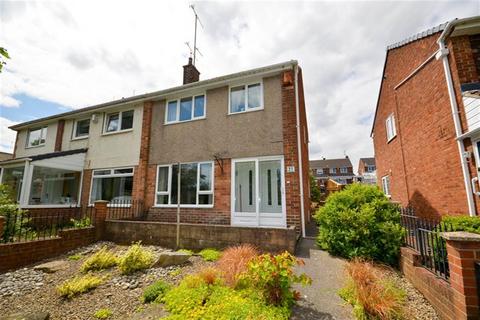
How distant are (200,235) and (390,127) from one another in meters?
12.4

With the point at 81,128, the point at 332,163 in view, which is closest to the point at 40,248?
the point at 81,128

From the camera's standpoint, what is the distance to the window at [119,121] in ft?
38.1

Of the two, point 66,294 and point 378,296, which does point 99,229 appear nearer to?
point 66,294

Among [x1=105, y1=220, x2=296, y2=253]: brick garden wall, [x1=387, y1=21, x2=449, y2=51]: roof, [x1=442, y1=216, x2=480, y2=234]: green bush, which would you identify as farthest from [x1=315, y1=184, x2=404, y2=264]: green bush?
[x1=387, y1=21, x2=449, y2=51]: roof

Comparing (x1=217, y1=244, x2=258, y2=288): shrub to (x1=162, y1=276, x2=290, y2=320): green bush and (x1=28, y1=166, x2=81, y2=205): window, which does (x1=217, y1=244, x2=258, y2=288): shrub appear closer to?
(x1=162, y1=276, x2=290, y2=320): green bush

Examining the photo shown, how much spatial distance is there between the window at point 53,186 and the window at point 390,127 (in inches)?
706

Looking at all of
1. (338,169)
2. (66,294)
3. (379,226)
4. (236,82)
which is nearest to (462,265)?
(379,226)

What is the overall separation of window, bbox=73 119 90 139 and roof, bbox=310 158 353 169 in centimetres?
5669

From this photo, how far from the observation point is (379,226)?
5.24 m

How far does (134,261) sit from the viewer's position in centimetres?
536

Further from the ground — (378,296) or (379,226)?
(379,226)

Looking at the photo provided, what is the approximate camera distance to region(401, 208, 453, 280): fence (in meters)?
3.75

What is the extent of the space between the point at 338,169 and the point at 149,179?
58669 mm

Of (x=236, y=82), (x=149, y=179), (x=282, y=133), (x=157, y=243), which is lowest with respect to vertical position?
(x=157, y=243)
